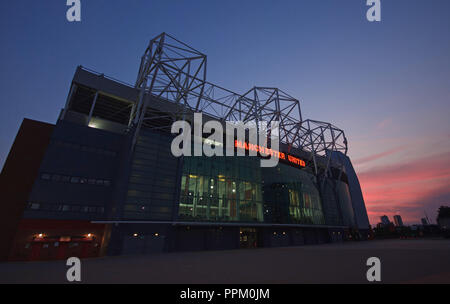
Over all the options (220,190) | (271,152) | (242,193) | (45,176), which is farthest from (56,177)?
(271,152)

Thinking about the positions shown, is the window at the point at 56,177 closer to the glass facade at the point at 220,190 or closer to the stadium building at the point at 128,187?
the stadium building at the point at 128,187

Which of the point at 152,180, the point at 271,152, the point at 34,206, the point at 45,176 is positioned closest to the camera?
the point at 34,206

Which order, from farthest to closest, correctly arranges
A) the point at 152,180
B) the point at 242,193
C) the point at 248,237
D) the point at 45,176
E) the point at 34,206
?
the point at 248,237, the point at 242,193, the point at 152,180, the point at 45,176, the point at 34,206

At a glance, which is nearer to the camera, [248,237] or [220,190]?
[220,190]

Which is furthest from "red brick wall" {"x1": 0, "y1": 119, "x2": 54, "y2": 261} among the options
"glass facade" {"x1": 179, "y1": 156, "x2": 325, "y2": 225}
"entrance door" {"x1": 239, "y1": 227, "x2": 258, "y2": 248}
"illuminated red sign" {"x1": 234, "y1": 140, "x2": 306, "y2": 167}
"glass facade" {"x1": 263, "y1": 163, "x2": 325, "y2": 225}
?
"glass facade" {"x1": 263, "y1": 163, "x2": 325, "y2": 225}

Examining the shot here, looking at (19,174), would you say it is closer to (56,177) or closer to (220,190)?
(56,177)

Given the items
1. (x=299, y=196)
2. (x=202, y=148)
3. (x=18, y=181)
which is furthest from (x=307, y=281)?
(x=299, y=196)

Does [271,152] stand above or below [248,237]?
above

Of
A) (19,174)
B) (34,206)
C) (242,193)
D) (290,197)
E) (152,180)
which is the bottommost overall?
(34,206)

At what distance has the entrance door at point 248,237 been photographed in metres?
29.5

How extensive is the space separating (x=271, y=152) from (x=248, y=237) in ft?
52.3

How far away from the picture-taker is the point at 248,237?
1195 inches

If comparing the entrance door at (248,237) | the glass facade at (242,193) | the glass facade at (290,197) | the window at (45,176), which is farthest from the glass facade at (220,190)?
the window at (45,176)
